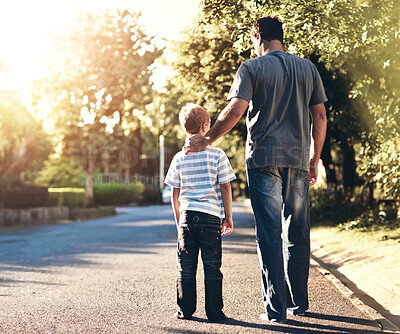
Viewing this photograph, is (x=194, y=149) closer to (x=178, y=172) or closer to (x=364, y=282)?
(x=178, y=172)

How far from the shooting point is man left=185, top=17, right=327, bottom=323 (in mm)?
4047

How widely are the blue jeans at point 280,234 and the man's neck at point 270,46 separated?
35.3 inches

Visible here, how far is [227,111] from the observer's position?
4090mm

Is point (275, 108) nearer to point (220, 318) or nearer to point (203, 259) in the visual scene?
point (203, 259)

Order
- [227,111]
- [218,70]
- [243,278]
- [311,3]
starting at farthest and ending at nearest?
[218,70] → [311,3] → [243,278] → [227,111]

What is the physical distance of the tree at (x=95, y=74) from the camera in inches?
917

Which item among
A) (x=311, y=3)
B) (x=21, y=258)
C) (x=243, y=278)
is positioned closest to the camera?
(x=243, y=278)

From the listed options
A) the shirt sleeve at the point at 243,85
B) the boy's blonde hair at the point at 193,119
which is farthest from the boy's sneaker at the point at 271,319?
the shirt sleeve at the point at 243,85

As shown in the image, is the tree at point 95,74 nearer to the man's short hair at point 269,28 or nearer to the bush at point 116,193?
the bush at point 116,193

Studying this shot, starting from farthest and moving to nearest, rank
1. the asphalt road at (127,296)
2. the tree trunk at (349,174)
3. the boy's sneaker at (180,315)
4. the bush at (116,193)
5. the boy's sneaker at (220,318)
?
the bush at (116,193), the tree trunk at (349,174), the boy's sneaker at (180,315), the boy's sneaker at (220,318), the asphalt road at (127,296)

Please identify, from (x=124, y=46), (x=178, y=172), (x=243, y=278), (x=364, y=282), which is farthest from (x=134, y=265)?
(x=124, y=46)

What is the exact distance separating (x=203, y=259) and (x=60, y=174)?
34.6 metres

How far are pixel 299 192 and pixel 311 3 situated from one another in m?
3.58

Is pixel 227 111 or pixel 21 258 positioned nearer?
pixel 227 111
